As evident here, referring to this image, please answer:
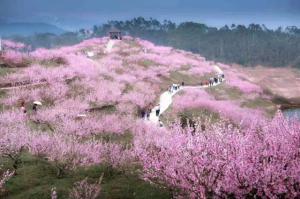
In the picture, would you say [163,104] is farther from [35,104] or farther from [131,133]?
[131,133]

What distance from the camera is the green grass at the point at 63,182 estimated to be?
2514 cm

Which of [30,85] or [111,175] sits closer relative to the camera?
[111,175]

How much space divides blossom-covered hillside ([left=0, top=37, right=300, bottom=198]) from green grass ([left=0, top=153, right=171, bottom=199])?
0.22ft

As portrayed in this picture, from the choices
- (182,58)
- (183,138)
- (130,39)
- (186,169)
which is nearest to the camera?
(186,169)

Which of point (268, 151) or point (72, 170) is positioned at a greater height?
point (268, 151)

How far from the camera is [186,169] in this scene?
1750 cm

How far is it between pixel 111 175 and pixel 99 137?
9.57 meters

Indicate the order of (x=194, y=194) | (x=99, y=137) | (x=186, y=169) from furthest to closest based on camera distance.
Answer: (x=99, y=137), (x=186, y=169), (x=194, y=194)

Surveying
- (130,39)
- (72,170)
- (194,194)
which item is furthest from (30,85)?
(130,39)

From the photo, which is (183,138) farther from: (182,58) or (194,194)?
(182,58)

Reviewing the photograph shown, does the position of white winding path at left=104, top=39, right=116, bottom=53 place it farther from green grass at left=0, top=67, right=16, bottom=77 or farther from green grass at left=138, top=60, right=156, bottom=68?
green grass at left=0, top=67, right=16, bottom=77

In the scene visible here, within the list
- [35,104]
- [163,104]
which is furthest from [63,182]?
[163,104]

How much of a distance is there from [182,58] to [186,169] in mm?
91446

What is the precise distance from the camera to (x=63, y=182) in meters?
27.5
